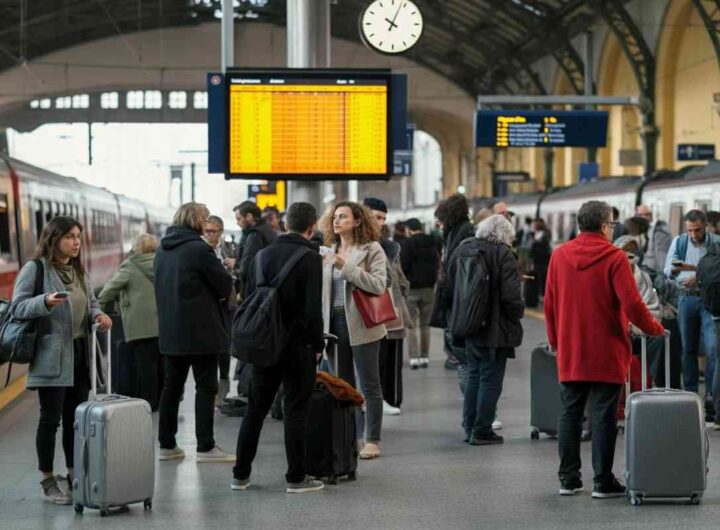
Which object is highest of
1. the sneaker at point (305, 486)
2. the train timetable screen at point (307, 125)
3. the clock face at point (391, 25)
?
the clock face at point (391, 25)

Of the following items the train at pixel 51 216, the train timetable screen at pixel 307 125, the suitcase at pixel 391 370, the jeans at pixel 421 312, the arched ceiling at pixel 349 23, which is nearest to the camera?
the suitcase at pixel 391 370

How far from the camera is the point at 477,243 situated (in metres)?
9.32

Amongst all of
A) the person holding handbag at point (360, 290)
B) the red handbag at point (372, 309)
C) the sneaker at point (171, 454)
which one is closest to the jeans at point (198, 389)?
the sneaker at point (171, 454)

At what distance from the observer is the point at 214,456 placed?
342 inches

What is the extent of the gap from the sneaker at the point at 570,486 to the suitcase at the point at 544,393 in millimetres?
1892

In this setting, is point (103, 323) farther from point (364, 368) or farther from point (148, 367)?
point (148, 367)

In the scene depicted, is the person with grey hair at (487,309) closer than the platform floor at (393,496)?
No

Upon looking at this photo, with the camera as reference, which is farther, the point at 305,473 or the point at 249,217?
the point at 249,217

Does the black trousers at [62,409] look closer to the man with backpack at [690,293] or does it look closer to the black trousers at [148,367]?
the black trousers at [148,367]

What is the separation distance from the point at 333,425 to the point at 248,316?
84 centimetres

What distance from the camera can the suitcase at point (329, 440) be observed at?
785 cm

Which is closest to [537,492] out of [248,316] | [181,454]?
[248,316]

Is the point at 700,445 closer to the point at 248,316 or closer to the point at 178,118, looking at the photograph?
the point at 248,316

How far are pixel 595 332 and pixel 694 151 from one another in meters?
21.9
